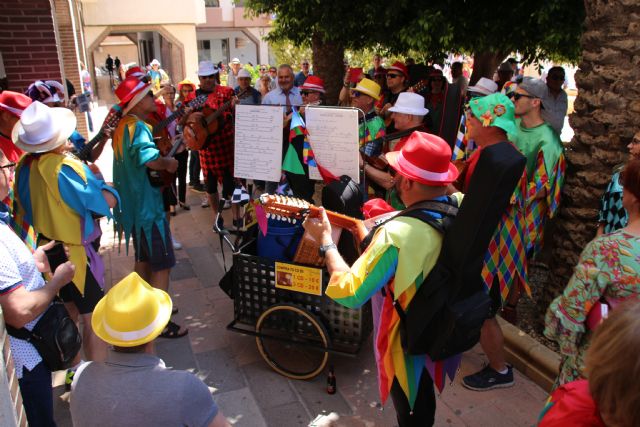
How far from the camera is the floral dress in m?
2.08

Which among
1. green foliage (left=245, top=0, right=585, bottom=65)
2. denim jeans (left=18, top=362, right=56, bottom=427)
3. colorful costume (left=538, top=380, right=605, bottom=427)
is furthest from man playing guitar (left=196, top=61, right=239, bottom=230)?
colorful costume (left=538, top=380, right=605, bottom=427)

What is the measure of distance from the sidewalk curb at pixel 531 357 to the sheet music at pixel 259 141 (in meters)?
2.28

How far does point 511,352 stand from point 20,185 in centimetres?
369

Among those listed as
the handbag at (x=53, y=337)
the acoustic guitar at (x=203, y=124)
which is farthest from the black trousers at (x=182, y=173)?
the handbag at (x=53, y=337)

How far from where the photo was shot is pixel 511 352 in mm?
3857

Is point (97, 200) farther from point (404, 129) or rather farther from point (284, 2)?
point (284, 2)

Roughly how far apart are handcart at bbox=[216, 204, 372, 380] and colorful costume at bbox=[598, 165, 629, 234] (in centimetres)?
171

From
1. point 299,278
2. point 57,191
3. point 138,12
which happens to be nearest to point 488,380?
point 299,278

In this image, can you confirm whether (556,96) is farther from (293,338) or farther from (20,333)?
(20,333)

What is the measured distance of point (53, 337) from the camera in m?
2.49

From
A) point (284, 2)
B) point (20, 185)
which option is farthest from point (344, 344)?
point (284, 2)

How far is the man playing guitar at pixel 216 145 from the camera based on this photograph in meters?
6.23

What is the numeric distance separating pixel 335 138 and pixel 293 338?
150 centimetres

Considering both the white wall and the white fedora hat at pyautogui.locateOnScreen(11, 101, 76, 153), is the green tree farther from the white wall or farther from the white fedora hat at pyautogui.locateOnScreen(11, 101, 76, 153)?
the white wall
